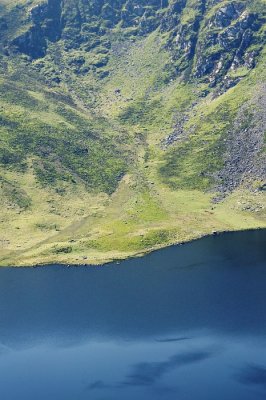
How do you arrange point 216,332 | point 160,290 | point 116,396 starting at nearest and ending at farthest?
point 116,396
point 216,332
point 160,290

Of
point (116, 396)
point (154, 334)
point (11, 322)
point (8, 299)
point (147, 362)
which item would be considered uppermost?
point (8, 299)

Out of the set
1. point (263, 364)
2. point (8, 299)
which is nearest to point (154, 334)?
point (263, 364)

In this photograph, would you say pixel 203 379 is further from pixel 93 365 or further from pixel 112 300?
pixel 112 300

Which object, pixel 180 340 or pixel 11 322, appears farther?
pixel 11 322

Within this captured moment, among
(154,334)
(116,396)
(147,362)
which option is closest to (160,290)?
(154,334)

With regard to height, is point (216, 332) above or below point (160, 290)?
below

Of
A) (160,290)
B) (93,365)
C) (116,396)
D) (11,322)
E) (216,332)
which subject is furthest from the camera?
(160,290)
